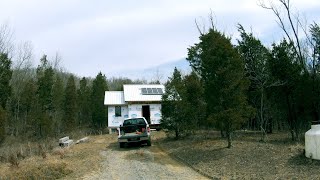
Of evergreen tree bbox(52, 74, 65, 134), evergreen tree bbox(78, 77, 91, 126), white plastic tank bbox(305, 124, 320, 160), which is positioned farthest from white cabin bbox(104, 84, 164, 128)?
white plastic tank bbox(305, 124, 320, 160)

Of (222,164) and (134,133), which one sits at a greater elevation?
(134,133)

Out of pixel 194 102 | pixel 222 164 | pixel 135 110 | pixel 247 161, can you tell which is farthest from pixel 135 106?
pixel 247 161

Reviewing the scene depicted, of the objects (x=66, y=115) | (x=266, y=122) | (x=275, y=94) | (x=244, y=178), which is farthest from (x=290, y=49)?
(x=66, y=115)

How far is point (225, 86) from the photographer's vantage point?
18.4m

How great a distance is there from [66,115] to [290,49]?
92.1 feet

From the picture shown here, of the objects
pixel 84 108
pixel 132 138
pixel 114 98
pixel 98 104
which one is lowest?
pixel 132 138

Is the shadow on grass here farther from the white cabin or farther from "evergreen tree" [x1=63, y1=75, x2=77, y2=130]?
"evergreen tree" [x1=63, y1=75, x2=77, y2=130]

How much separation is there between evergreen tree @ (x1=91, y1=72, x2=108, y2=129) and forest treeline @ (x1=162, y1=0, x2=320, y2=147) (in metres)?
19.5

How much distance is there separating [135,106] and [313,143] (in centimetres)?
2646

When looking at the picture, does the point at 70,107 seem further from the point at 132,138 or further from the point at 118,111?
the point at 132,138

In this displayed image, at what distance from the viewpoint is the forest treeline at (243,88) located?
18.3 m

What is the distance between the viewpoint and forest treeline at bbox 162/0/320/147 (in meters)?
18.3

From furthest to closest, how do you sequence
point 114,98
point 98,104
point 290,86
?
point 98,104, point 114,98, point 290,86

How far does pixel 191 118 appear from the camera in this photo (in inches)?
981
